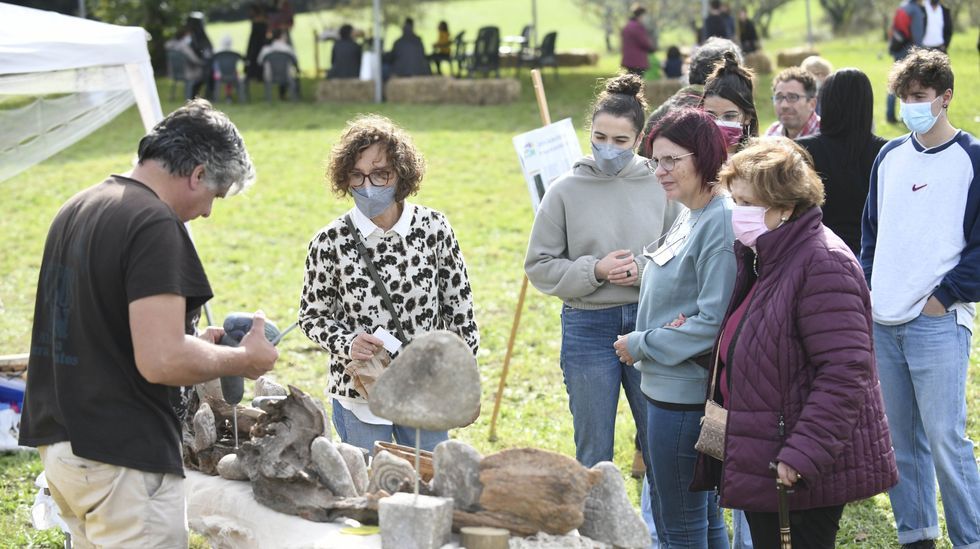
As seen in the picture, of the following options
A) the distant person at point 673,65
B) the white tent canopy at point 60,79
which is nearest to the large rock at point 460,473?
→ the white tent canopy at point 60,79

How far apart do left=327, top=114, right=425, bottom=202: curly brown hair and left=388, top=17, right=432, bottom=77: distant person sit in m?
15.7

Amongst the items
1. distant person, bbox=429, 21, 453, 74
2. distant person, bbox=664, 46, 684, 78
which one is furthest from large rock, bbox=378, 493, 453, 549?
distant person, bbox=429, 21, 453, 74

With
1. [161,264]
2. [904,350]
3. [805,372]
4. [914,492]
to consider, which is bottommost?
[914,492]

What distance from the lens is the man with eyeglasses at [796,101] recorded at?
18.3 ft

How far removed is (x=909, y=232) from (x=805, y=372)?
143 cm

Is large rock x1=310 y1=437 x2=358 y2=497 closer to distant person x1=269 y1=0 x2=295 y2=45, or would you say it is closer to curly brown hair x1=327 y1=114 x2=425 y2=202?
curly brown hair x1=327 y1=114 x2=425 y2=202

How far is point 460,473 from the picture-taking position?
2984 millimetres

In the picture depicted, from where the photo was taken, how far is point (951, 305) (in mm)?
4195

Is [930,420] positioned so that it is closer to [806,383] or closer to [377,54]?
[806,383]

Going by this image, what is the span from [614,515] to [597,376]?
1287mm

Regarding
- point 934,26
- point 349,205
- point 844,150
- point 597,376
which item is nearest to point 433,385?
point 597,376

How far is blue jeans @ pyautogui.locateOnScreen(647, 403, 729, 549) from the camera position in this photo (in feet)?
11.7

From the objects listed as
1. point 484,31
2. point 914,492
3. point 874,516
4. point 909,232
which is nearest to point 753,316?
point 909,232

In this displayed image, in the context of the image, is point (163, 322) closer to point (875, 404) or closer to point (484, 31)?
point (875, 404)
